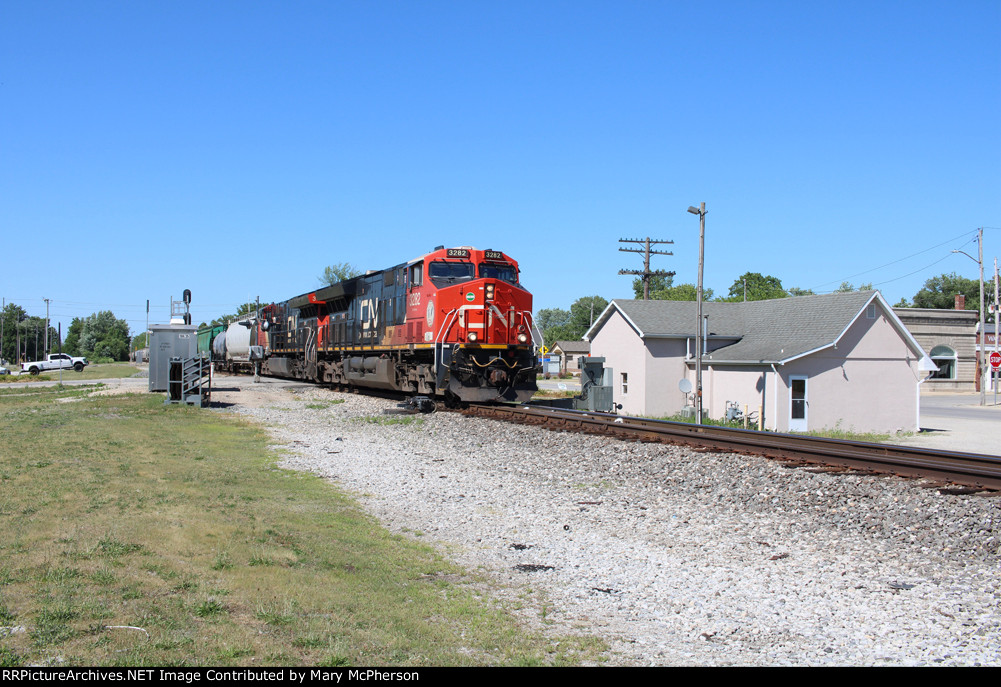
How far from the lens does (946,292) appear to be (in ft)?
377

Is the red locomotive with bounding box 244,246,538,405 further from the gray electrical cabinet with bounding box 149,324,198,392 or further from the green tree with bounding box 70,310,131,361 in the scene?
the green tree with bounding box 70,310,131,361

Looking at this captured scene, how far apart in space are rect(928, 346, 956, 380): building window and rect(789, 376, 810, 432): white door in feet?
114

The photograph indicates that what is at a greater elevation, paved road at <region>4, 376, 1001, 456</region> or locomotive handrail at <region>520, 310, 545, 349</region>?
locomotive handrail at <region>520, 310, 545, 349</region>

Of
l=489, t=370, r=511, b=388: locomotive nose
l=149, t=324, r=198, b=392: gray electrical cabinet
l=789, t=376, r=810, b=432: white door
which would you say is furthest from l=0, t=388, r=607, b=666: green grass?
l=789, t=376, r=810, b=432: white door

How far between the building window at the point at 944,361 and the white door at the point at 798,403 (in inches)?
1363

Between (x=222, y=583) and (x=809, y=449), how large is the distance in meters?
8.49

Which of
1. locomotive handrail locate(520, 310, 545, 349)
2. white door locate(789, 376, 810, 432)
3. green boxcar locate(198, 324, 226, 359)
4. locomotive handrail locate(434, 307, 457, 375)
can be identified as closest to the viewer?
locomotive handrail locate(434, 307, 457, 375)

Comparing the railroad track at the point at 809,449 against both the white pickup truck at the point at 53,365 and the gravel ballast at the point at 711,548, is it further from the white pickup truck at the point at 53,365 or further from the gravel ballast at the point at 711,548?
the white pickup truck at the point at 53,365

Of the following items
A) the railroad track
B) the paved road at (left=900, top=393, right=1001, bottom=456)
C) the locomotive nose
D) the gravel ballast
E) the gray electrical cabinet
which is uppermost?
the gray electrical cabinet

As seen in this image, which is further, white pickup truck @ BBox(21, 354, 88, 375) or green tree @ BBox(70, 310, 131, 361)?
green tree @ BBox(70, 310, 131, 361)

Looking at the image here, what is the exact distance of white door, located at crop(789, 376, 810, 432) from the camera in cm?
2647

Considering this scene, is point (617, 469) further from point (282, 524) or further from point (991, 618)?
point (991, 618)

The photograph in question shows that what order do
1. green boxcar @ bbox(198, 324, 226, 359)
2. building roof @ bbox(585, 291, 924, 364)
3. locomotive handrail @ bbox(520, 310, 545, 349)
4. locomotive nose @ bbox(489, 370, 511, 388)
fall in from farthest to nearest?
green boxcar @ bbox(198, 324, 226, 359) → building roof @ bbox(585, 291, 924, 364) → locomotive handrail @ bbox(520, 310, 545, 349) → locomotive nose @ bbox(489, 370, 511, 388)
